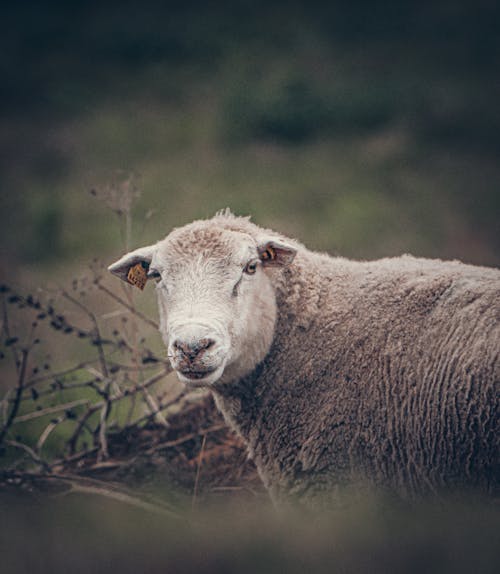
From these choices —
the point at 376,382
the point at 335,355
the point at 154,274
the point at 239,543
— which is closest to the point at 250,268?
the point at 154,274

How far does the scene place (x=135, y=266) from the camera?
157 inches

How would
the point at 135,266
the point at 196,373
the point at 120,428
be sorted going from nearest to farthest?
1. the point at 196,373
2. the point at 135,266
3. the point at 120,428

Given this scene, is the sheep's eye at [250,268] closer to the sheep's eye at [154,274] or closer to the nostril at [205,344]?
the sheep's eye at [154,274]

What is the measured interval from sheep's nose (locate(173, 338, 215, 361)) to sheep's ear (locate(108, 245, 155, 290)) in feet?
3.13

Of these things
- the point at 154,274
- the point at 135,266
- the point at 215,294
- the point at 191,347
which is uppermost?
the point at 135,266

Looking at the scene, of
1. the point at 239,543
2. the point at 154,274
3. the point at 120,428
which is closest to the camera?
the point at 239,543

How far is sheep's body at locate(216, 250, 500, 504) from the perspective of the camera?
3186mm

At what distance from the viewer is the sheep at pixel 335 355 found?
10.4 ft

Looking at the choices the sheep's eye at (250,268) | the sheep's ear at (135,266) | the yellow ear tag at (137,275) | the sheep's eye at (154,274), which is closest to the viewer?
the sheep's eye at (250,268)

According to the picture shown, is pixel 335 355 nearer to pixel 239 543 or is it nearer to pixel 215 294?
pixel 215 294

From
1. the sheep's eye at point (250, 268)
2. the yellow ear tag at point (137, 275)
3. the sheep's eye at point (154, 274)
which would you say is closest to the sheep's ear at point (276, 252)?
the sheep's eye at point (250, 268)

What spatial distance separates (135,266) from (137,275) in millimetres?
73

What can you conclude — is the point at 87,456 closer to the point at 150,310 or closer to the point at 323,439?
the point at 323,439

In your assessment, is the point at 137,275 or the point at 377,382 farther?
the point at 137,275
